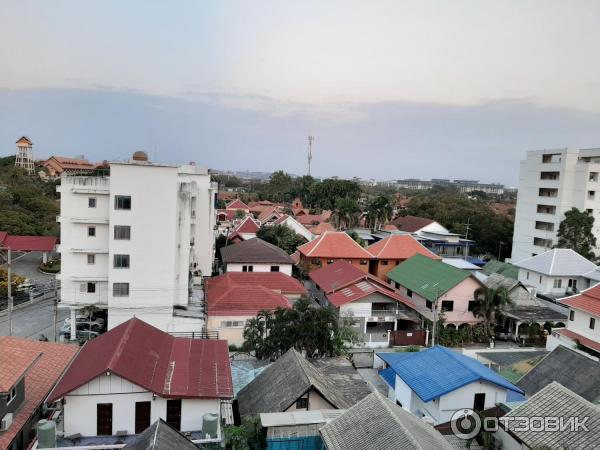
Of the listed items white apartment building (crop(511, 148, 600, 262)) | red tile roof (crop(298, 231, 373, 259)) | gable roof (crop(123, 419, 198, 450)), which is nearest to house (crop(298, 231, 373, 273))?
red tile roof (crop(298, 231, 373, 259))

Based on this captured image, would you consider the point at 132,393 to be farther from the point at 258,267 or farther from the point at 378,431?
the point at 258,267

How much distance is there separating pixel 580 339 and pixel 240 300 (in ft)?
59.9

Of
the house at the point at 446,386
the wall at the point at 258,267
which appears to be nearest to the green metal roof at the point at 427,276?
the wall at the point at 258,267

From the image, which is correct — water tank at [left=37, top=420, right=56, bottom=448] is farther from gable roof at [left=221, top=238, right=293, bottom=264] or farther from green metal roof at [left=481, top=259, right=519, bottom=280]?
green metal roof at [left=481, top=259, right=519, bottom=280]

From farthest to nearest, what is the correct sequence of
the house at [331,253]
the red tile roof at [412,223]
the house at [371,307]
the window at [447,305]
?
the red tile roof at [412,223] → the house at [331,253] → the window at [447,305] → the house at [371,307]

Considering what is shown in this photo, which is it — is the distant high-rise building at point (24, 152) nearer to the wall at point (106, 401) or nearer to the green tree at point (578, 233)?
the wall at point (106, 401)

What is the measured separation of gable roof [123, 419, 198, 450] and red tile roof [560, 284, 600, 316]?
21.1 m

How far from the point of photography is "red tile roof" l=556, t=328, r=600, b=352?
2258cm

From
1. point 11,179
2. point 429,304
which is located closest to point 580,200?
point 429,304

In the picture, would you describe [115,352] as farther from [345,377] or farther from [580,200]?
[580,200]

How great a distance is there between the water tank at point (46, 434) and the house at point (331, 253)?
27.5m

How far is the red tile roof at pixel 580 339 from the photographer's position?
22577mm

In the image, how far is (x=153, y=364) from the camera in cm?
1435

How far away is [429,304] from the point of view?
29422 millimetres
